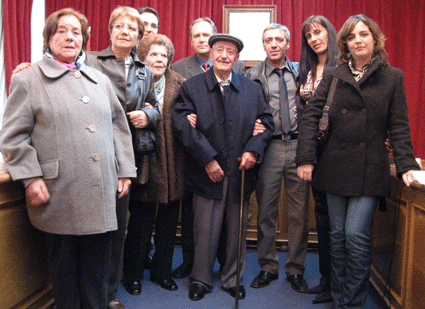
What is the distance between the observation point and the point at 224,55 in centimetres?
210

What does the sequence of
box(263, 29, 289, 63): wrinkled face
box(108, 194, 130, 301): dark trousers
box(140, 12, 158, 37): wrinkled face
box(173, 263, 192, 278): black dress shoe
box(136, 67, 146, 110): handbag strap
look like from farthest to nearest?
box(140, 12, 158, 37): wrinkled face
box(173, 263, 192, 278): black dress shoe
box(263, 29, 289, 63): wrinkled face
box(136, 67, 146, 110): handbag strap
box(108, 194, 130, 301): dark trousers

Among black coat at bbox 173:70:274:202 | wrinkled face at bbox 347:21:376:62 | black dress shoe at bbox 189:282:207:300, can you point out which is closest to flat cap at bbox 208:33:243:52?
black coat at bbox 173:70:274:202

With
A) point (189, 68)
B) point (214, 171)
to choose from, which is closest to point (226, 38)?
point (189, 68)

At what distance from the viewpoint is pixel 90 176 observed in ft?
4.83

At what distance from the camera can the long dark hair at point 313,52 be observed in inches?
84.9

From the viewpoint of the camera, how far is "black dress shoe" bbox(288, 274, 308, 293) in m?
2.26

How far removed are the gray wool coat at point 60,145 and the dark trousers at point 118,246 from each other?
0.31m

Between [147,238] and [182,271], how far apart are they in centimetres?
41

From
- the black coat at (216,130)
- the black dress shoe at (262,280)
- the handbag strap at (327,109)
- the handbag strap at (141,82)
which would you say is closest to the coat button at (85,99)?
the handbag strap at (141,82)

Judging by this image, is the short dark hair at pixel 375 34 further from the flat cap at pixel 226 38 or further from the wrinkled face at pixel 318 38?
the flat cap at pixel 226 38

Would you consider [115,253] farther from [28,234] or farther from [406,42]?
[406,42]

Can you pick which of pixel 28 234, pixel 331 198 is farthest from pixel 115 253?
pixel 331 198

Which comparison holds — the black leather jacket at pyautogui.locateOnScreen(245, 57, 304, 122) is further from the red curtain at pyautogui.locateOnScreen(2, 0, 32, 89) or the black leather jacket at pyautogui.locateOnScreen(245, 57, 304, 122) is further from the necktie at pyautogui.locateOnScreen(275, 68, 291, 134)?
the red curtain at pyautogui.locateOnScreen(2, 0, 32, 89)

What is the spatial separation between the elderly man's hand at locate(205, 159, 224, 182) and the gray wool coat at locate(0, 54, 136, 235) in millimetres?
666
